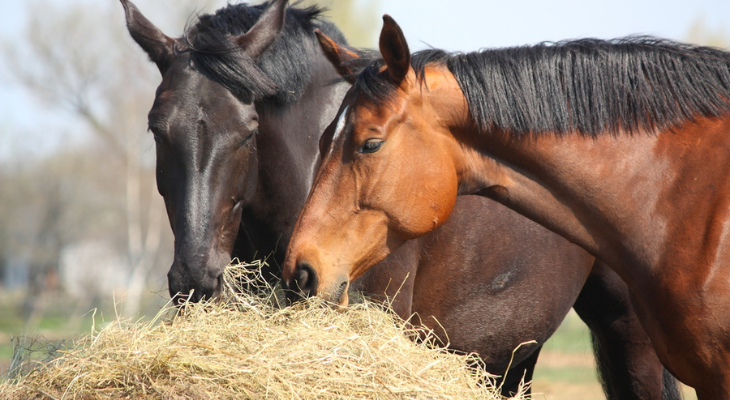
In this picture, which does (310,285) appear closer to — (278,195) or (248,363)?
(248,363)

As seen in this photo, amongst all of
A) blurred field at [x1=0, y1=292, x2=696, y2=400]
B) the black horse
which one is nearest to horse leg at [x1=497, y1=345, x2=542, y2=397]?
blurred field at [x1=0, y1=292, x2=696, y2=400]

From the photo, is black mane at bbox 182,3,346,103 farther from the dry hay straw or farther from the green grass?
the green grass

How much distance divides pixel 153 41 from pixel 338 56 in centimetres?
A: 96

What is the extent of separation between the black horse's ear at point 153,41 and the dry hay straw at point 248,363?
4.45ft

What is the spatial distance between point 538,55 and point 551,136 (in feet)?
1.21

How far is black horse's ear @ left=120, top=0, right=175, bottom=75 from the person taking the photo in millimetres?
3246

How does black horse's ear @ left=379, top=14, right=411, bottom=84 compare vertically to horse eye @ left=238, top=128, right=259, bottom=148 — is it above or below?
above

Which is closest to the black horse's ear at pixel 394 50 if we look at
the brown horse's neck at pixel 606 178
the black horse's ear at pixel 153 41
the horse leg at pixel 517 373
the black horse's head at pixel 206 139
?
the brown horse's neck at pixel 606 178

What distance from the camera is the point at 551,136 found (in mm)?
2762

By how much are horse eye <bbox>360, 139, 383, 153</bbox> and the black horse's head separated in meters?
0.65

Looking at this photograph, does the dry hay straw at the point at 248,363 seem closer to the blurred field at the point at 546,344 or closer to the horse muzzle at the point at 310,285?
the horse muzzle at the point at 310,285

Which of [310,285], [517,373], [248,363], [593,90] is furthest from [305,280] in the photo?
[517,373]

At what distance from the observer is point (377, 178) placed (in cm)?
272

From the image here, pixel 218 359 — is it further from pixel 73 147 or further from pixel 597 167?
pixel 73 147
